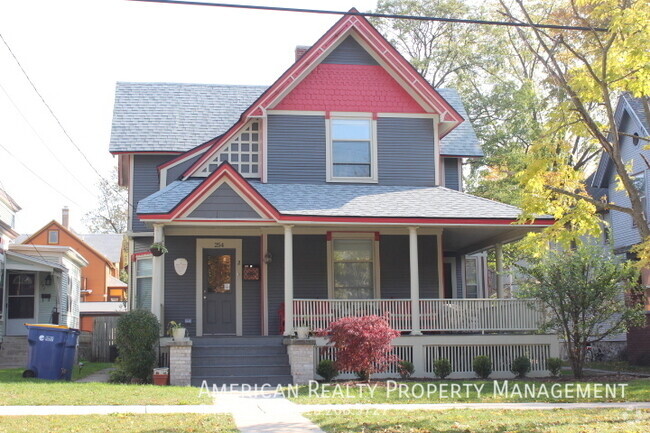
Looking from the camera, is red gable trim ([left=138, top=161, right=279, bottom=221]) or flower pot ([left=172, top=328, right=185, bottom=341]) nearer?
flower pot ([left=172, top=328, right=185, bottom=341])

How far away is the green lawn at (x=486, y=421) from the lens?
9812 millimetres

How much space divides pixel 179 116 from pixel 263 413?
1377 centimetres

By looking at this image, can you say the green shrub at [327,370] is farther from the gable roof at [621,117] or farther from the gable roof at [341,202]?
the gable roof at [621,117]

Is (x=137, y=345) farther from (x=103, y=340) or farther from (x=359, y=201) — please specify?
(x=103, y=340)

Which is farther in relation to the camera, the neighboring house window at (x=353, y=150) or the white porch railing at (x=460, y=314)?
the neighboring house window at (x=353, y=150)

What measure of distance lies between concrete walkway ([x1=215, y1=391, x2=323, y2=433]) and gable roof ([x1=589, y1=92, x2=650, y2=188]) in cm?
1703

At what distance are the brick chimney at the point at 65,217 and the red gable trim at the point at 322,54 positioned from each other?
3891 centimetres

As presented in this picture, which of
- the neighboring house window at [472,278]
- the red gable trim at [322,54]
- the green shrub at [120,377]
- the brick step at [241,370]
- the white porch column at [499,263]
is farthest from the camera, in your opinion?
the neighboring house window at [472,278]

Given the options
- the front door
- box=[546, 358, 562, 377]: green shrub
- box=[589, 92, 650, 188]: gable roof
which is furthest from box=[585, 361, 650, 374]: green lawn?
the front door

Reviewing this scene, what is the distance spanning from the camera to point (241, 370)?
16.7 meters

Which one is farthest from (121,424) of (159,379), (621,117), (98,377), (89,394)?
(621,117)

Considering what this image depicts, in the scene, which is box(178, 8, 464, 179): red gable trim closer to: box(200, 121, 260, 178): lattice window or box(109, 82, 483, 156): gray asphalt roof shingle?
box(200, 121, 260, 178): lattice window

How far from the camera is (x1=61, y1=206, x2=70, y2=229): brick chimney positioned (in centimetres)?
5594

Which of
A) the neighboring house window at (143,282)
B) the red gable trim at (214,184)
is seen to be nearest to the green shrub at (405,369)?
the red gable trim at (214,184)
